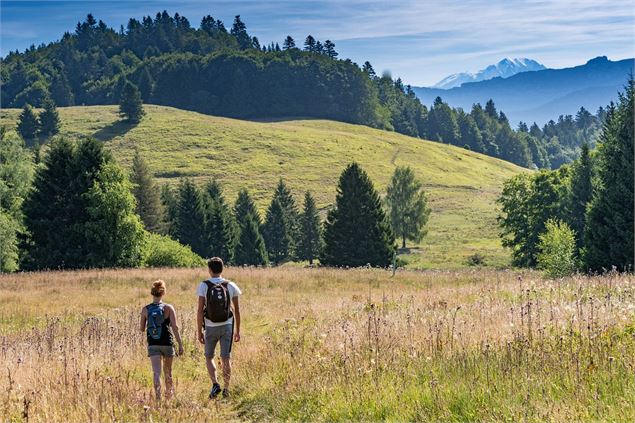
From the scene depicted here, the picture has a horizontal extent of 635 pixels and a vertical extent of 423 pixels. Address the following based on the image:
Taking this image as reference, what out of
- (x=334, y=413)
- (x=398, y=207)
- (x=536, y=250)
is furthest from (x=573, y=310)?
(x=398, y=207)

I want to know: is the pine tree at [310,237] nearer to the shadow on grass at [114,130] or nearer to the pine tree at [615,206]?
the pine tree at [615,206]

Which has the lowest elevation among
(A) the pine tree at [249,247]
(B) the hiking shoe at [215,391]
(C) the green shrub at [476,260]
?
(C) the green shrub at [476,260]

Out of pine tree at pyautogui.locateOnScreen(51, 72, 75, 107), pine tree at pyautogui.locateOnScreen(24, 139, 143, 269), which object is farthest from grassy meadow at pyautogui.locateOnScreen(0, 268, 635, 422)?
pine tree at pyautogui.locateOnScreen(51, 72, 75, 107)

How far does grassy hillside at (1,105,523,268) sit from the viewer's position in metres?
96.4

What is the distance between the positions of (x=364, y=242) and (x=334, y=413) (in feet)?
152

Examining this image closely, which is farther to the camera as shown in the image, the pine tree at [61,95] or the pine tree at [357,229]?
the pine tree at [61,95]

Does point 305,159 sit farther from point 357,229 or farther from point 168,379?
point 168,379

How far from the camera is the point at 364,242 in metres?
52.8

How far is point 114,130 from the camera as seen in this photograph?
447ft

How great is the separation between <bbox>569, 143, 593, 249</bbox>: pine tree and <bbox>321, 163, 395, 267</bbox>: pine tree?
1639cm

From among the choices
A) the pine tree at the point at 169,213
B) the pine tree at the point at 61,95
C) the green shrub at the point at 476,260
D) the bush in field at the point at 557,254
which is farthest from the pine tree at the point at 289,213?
the pine tree at the point at 61,95

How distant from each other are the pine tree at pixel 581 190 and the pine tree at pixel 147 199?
141 ft

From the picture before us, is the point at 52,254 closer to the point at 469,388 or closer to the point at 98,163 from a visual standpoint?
the point at 98,163

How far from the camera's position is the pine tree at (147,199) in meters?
63.2
